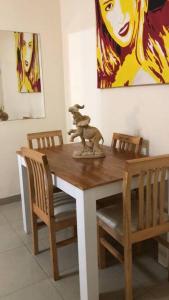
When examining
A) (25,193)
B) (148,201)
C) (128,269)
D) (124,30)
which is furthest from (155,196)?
(124,30)

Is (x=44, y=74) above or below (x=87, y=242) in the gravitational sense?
above

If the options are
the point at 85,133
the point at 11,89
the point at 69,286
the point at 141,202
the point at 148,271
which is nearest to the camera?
the point at 141,202

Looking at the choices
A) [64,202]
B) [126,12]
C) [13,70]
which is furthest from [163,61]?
[13,70]

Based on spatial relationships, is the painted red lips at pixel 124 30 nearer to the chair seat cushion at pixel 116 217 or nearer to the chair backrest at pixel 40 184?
the chair backrest at pixel 40 184

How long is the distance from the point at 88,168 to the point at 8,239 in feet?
3.89

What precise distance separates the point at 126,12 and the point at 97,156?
1.23 meters

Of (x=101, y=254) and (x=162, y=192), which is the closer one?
(x=162, y=192)

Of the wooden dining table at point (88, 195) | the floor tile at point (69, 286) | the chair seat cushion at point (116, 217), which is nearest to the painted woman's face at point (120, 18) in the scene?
the wooden dining table at point (88, 195)

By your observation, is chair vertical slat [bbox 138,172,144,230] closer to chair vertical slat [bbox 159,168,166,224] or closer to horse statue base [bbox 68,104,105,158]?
chair vertical slat [bbox 159,168,166,224]

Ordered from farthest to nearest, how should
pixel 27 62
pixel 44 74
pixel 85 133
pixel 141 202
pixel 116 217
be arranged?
pixel 44 74, pixel 27 62, pixel 85 133, pixel 116 217, pixel 141 202

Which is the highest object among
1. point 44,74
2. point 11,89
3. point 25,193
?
point 44,74

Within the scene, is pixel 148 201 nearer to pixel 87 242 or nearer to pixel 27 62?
pixel 87 242

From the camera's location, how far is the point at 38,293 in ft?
6.11

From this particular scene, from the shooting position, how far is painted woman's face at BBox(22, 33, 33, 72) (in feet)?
10.6
